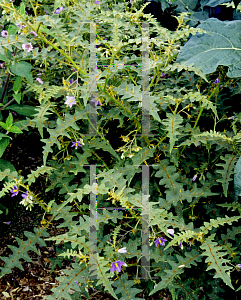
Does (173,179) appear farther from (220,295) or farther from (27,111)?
(27,111)

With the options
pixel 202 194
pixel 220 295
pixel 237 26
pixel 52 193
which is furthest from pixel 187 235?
pixel 237 26

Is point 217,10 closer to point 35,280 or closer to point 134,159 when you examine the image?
point 134,159

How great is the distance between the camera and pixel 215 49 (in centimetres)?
178

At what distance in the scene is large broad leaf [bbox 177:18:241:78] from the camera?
5.58 ft

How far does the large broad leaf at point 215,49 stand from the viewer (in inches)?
67.0

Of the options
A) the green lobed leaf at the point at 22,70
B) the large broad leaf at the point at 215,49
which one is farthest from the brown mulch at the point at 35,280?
the large broad leaf at the point at 215,49

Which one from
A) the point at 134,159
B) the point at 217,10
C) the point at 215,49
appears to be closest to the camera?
the point at 134,159

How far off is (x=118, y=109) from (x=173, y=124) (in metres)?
0.48

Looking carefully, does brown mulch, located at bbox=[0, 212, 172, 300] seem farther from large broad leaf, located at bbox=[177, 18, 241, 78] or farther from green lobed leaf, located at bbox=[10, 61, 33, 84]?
large broad leaf, located at bbox=[177, 18, 241, 78]

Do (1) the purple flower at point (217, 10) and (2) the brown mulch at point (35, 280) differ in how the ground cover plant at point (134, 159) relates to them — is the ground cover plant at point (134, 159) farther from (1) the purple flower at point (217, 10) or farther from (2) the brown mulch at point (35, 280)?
(1) the purple flower at point (217, 10)

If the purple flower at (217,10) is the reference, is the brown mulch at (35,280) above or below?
below

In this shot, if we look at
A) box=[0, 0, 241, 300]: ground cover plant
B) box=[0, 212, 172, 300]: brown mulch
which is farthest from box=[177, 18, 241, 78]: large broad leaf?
box=[0, 212, 172, 300]: brown mulch

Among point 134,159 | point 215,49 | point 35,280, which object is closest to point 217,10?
point 215,49

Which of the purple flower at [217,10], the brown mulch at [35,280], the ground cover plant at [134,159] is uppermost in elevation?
the purple flower at [217,10]
